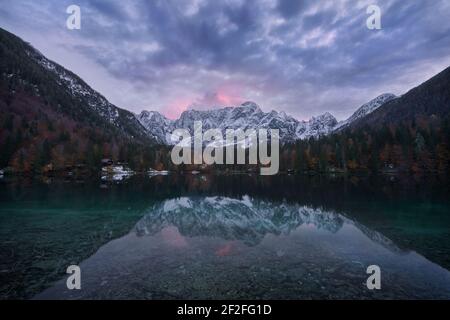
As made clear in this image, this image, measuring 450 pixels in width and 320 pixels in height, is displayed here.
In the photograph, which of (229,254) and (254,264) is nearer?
(254,264)

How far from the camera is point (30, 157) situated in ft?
445

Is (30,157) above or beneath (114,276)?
above

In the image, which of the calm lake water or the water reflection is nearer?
the water reflection

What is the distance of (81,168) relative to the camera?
15350 centimetres

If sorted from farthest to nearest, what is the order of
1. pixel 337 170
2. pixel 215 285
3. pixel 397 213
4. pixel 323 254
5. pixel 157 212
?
pixel 337 170, pixel 157 212, pixel 397 213, pixel 323 254, pixel 215 285

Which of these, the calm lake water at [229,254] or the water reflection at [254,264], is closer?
the water reflection at [254,264]

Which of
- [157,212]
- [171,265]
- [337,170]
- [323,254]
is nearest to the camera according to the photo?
[171,265]
